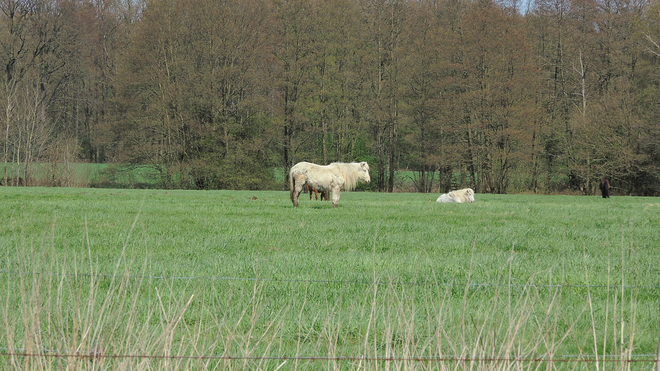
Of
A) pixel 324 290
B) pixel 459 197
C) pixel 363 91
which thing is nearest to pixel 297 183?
pixel 459 197

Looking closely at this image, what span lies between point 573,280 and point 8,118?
41.1 m

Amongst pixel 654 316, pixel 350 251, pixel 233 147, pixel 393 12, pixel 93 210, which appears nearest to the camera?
pixel 654 316

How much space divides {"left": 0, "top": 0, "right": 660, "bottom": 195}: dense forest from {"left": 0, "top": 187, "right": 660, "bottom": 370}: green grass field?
25624 millimetres

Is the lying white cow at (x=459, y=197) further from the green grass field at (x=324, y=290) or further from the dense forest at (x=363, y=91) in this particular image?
the dense forest at (x=363, y=91)

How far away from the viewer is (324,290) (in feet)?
14.2

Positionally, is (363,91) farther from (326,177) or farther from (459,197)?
(326,177)

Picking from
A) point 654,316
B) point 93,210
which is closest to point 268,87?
point 93,210

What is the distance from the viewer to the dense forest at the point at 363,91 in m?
40.7

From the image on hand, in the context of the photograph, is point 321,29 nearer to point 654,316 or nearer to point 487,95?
point 487,95

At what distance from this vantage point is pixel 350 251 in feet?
30.0

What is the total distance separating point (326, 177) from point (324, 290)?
13.5m

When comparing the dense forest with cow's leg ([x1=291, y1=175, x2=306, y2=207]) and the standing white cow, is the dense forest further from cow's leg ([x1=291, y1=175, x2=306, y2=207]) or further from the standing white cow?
cow's leg ([x1=291, y1=175, x2=306, y2=207])

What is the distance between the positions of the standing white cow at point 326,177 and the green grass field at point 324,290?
1.30m

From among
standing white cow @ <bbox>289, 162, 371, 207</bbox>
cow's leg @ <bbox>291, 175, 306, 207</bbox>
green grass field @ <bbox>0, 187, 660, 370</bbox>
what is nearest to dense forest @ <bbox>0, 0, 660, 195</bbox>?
standing white cow @ <bbox>289, 162, 371, 207</bbox>
